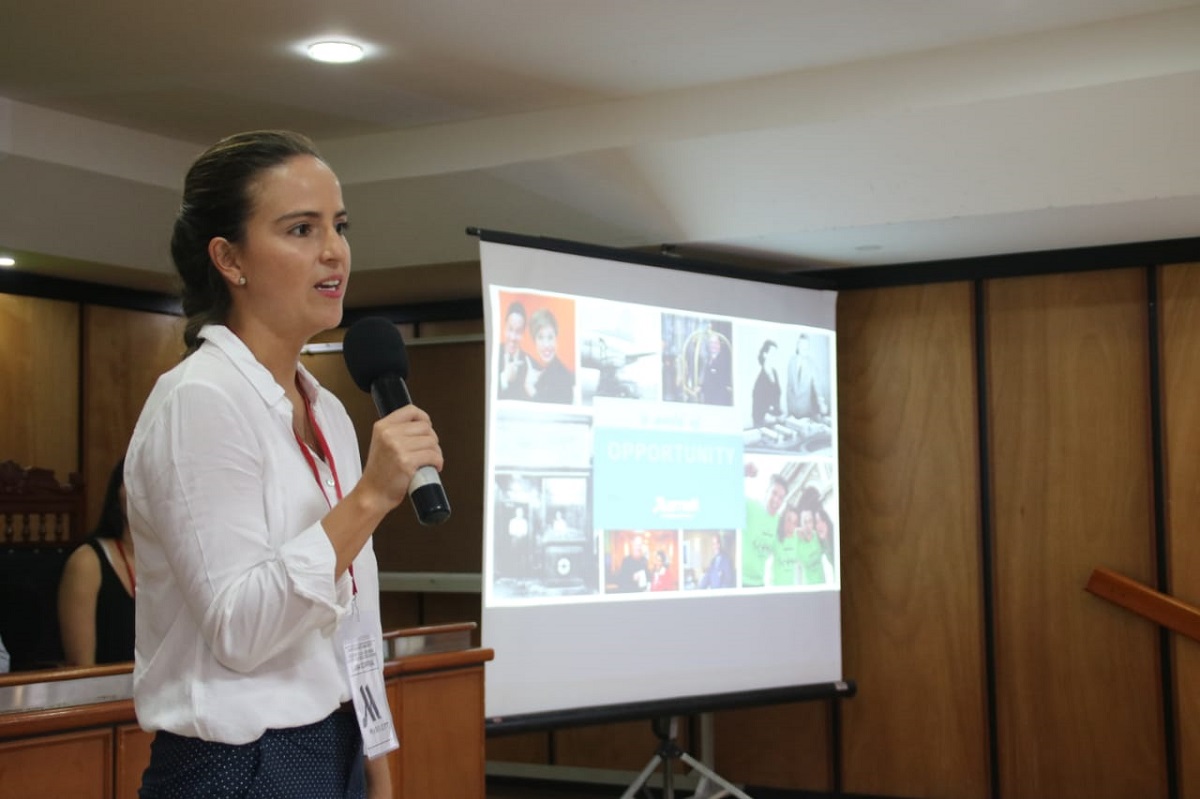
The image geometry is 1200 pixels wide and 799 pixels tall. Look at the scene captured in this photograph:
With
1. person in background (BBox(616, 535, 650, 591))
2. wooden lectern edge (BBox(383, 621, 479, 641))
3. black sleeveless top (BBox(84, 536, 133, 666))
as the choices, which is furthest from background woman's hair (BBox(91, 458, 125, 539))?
person in background (BBox(616, 535, 650, 591))

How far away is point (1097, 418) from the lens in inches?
197

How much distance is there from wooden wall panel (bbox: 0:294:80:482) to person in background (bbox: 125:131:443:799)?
180 inches

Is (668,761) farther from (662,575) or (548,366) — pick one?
(548,366)

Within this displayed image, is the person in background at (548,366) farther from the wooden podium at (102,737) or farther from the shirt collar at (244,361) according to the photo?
A: the shirt collar at (244,361)

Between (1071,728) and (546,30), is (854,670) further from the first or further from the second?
(546,30)

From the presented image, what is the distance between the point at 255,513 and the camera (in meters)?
1.07

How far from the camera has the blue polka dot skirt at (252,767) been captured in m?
1.07

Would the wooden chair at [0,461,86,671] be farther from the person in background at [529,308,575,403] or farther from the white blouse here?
the white blouse

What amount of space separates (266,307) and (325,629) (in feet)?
1.03

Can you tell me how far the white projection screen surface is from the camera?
14.1 feet

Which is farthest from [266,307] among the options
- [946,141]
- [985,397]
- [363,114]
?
[985,397]

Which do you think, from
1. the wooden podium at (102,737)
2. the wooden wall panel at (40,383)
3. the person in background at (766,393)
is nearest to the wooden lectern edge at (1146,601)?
the person in background at (766,393)

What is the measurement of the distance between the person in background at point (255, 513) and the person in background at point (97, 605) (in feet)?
7.84

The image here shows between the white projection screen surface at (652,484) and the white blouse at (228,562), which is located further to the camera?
the white projection screen surface at (652,484)
